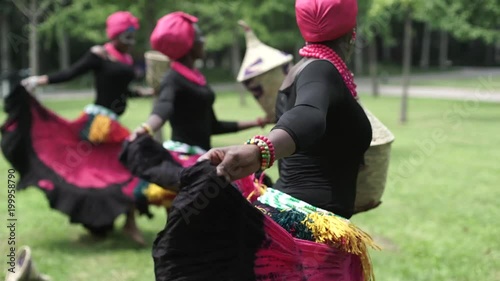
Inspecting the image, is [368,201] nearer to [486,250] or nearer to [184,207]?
[184,207]

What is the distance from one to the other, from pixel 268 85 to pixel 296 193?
6.72 feet

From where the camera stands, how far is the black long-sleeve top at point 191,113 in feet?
14.6

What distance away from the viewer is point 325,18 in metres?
2.33

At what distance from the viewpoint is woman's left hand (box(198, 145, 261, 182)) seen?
1.75 metres

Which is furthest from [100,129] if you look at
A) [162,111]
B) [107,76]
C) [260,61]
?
[260,61]

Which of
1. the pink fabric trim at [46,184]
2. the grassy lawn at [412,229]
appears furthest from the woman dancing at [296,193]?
the pink fabric trim at [46,184]

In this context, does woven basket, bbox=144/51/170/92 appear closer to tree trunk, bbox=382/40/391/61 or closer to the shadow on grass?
the shadow on grass

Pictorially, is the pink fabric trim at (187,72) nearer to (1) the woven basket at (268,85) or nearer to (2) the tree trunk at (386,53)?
(1) the woven basket at (268,85)

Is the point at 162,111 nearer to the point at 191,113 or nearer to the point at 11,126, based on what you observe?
the point at 191,113

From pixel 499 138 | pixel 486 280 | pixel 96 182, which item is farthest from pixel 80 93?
pixel 486 280

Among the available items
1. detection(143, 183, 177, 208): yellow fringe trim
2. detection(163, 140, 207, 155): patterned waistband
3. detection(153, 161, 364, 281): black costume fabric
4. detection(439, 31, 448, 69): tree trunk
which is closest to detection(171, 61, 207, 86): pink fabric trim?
detection(163, 140, 207, 155): patterned waistband

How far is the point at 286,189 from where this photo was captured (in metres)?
2.42

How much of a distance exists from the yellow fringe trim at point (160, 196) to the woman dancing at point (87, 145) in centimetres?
34

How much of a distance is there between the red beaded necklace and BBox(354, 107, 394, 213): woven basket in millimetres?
448
